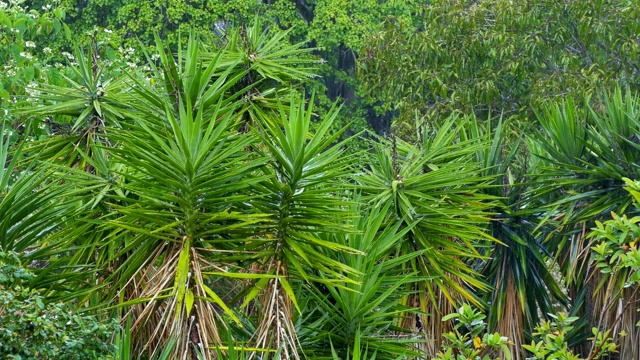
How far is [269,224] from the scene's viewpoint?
15.1 feet

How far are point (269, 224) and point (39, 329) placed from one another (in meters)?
1.35

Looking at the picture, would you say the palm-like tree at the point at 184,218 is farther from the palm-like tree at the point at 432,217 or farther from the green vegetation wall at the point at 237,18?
the green vegetation wall at the point at 237,18

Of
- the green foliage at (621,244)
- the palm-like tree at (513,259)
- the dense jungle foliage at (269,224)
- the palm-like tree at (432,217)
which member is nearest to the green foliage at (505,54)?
the dense jungle foliage at (269,224)

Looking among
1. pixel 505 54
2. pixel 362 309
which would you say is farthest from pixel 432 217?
pixel 505 54

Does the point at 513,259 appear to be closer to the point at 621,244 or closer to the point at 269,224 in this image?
the point at 621,244

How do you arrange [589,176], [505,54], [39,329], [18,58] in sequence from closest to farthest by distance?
[39,329] → [589,176] → [18,58] → [505,54]

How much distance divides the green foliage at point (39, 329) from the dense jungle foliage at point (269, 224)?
1 centimetres

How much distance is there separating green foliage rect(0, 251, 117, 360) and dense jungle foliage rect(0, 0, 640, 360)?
0.03ft

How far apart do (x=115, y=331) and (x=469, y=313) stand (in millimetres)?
1583

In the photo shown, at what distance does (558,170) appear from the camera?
21.9 feet

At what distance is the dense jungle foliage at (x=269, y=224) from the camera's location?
13.8ft

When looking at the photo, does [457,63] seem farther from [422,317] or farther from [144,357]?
[144,357]

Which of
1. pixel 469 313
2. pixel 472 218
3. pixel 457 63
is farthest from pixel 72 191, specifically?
pixel 457 63

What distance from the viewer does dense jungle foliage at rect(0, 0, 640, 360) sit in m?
4.21
